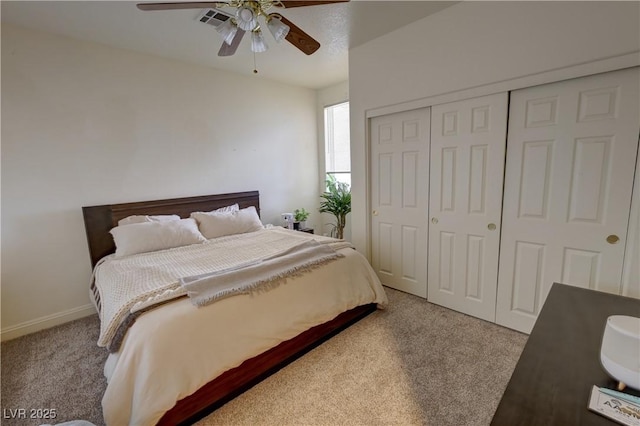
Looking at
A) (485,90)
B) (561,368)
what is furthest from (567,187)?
(561,368)

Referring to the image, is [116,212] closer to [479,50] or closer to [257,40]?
[257,40]

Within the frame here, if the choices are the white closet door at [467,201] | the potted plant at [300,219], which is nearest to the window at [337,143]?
the potted plant at [300,219]

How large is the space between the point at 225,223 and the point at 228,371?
6.13 feet

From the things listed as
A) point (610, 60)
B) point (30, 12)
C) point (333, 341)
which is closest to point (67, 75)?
point (30, 12)

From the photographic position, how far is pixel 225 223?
3299 mm

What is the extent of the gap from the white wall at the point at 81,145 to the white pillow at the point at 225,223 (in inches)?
19.1

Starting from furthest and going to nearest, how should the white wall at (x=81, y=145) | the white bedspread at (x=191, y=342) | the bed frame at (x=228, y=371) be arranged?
the white wall at (x=81, y=145) < the bed frame at (x=228, y=371) < the white bedspread at (x=191, y=342)

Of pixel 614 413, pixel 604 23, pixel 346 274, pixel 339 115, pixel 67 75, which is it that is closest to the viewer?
pixel 614 413

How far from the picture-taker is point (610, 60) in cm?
177

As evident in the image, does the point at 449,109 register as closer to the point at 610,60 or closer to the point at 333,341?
the point at 610,60

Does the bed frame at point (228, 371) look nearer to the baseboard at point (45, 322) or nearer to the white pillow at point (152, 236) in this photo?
the white pillow at point (152, 236)

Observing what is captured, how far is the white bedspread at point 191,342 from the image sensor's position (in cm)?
141

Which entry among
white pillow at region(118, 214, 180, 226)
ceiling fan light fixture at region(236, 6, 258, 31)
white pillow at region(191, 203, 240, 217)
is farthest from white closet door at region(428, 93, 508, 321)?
white pillow at region(118, 214, 180, 226)

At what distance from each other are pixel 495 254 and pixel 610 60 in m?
1.49
